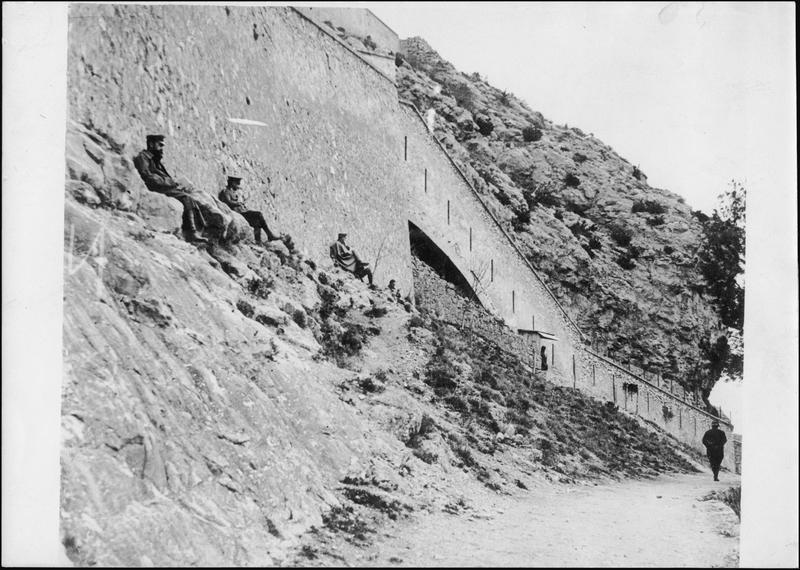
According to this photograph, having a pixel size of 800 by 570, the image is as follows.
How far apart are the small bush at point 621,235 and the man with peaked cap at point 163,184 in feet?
85.8

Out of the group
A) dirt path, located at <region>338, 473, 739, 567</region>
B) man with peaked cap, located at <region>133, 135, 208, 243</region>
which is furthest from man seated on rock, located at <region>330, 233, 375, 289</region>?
dirt path, located at <region>338, 473, 739, 567</region>

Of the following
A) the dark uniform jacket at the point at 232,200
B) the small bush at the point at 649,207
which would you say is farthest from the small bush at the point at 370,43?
the dark uniform jacket at the point at 232,200

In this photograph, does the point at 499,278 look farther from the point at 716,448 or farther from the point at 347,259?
the point at 716,448

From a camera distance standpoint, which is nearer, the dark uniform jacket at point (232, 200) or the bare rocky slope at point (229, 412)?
the bare rocky slope at point (229, 412)

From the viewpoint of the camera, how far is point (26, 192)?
24.7 feet

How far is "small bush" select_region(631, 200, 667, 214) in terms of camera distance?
113 feet

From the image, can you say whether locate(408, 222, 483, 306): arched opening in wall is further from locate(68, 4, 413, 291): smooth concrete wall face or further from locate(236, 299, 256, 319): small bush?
locate(236, 299, 256, 319): small bush

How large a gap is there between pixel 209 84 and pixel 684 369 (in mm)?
21364

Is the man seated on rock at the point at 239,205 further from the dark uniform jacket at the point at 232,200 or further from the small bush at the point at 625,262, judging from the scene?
the small bush at the point at 625,262

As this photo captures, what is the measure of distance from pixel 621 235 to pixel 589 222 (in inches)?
67.2

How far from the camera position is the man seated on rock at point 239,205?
509 inches

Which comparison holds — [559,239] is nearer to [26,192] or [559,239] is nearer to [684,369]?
[684,369]

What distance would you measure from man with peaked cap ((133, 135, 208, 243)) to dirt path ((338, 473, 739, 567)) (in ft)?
15.9

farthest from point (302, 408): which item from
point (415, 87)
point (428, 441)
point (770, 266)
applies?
point (415, 87)
